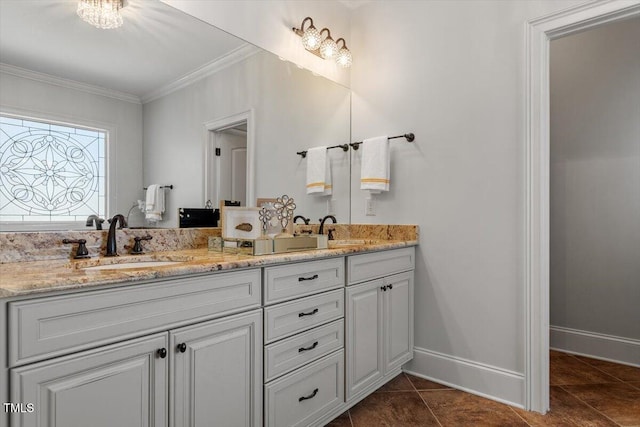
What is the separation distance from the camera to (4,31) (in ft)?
4.37

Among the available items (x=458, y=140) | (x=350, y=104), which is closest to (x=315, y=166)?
(x=350, y=104)

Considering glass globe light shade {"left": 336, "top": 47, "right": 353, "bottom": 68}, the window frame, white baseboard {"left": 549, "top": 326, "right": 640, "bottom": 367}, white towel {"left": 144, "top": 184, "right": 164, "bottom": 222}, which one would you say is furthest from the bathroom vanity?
white baseboard {"left": 549, "top": 326, "right": 640, "bottom": 367}

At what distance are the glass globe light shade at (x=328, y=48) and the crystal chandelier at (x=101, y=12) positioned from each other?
1.31m

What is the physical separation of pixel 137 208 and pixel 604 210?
3024 millimetres

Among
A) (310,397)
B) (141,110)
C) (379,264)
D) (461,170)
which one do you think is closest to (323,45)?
(461,170)

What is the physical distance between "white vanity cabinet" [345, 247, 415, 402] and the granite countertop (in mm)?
295

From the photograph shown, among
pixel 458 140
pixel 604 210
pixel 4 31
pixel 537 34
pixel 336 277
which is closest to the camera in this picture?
pixel 4 31

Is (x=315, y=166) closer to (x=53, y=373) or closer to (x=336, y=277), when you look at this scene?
(x=336, y=277)

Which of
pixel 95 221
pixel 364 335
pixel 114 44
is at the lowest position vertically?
pixel 364 335

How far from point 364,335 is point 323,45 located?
189 cm

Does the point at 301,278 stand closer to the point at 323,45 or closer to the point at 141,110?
the point at 141,110

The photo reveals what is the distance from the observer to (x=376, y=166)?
96.7 inches

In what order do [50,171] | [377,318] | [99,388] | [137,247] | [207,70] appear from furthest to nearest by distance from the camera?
[377,318], [207,70], [137,247], [50,171], [99,388]

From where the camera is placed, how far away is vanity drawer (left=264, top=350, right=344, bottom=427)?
4.97 feet
